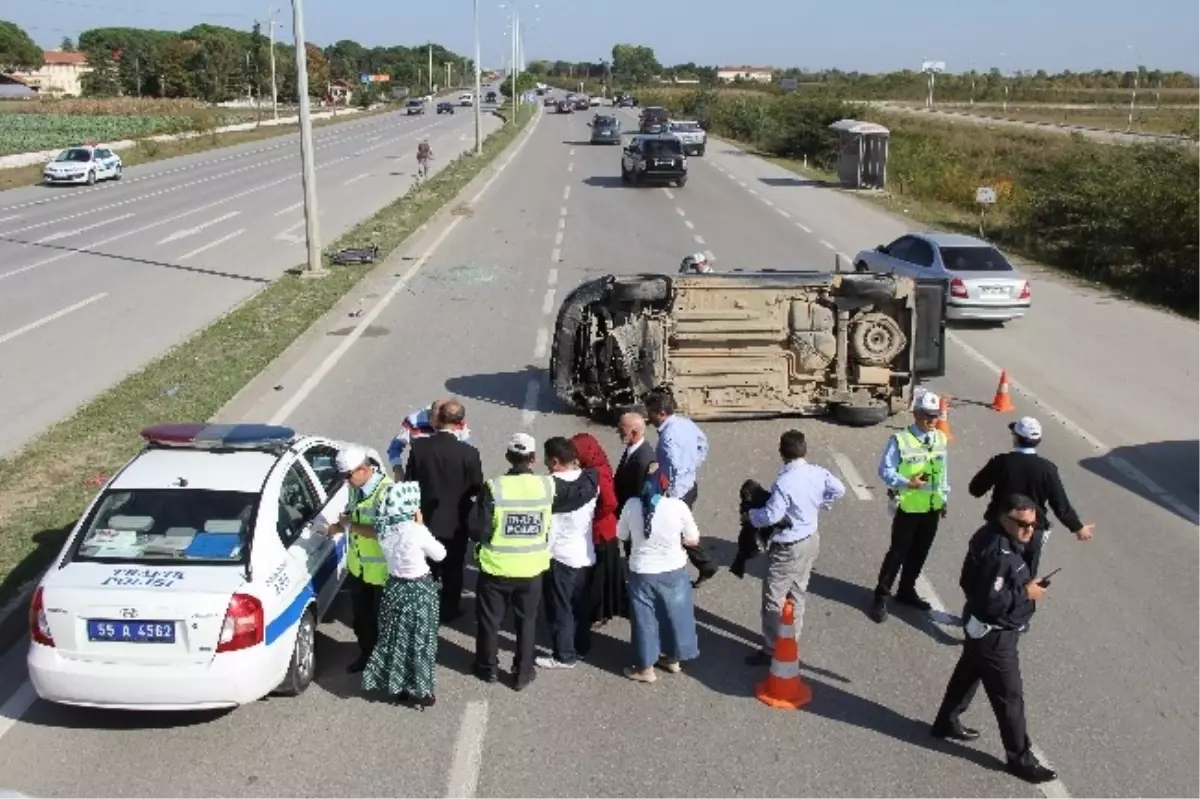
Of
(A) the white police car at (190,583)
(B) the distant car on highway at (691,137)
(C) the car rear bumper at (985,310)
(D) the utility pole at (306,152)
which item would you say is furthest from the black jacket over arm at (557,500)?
(B) the distant car on highway at (691,137)

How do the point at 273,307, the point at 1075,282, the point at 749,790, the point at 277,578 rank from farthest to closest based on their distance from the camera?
the point at 1075,282 → the point at 273,307 → the point at 277,578 → the point at 749,790

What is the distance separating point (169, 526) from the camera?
22.2 feet

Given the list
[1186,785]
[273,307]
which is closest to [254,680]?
[1186,785]

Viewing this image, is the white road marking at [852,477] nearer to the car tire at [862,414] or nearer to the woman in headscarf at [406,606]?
the car tire at [862,414]

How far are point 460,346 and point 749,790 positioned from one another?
11034mm

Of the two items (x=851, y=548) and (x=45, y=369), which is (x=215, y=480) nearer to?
(x=851, y=548)

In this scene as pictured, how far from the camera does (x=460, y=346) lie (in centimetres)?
1639

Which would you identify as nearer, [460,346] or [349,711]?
[349,711]

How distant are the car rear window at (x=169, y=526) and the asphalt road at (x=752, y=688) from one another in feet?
3.18

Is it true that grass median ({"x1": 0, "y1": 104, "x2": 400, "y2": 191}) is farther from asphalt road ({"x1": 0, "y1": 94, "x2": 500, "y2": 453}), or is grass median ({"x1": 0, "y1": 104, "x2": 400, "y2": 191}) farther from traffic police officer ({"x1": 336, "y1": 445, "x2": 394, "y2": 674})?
traffic police officer ({"x1": 336, "y1": 445, "x2": 394, "y2": 674})

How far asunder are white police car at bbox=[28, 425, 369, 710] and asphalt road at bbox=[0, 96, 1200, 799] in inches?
15.6

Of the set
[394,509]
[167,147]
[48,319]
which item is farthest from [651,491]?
[167,147]

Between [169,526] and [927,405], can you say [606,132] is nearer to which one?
[927,405]

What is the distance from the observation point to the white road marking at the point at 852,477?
10.8 metres
